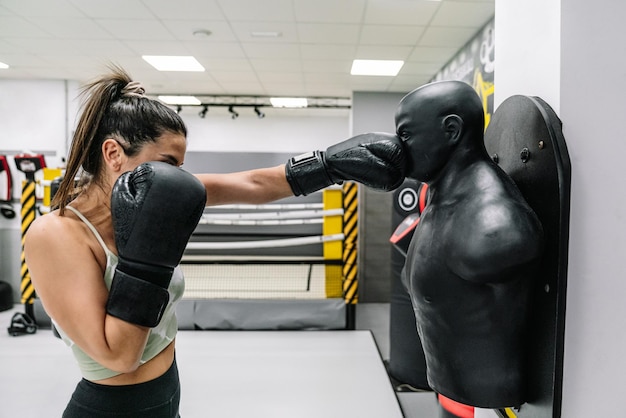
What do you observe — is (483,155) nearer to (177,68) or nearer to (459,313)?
(459,313)

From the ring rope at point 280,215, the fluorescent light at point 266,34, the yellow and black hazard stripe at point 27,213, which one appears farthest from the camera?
the fluorescent light at point 266,34

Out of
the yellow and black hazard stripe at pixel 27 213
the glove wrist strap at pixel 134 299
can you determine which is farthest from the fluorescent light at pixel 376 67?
the glove wrist strap at pixel 134 299

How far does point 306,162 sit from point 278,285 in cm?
489

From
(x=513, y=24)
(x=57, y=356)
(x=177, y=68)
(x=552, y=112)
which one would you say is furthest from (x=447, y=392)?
(x=177, y=68)

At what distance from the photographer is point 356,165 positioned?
0.76 metres

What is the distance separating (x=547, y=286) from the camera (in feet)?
1.97

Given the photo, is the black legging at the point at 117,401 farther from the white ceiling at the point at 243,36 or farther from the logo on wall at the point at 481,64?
the white ceiling at the point at 243,36

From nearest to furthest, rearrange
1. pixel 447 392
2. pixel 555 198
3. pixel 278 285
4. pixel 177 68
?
pixel 555 198 → pixel 447 392 → pixel 278 285 → pixel 177 68

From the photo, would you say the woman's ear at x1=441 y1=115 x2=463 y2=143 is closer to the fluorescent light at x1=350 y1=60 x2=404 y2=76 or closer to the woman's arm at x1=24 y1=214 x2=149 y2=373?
the woman's arm at x1=24 y1=214 x2=149 y2=373

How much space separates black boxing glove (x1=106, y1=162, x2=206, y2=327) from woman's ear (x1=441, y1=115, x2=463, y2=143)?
0.43 metres

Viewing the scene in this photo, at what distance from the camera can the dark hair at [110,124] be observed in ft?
2.97

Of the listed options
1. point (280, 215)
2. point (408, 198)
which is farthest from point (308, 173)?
point (280, 215)

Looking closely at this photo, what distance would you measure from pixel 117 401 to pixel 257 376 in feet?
7.65

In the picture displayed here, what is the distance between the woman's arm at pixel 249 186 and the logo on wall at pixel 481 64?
3025 mm
